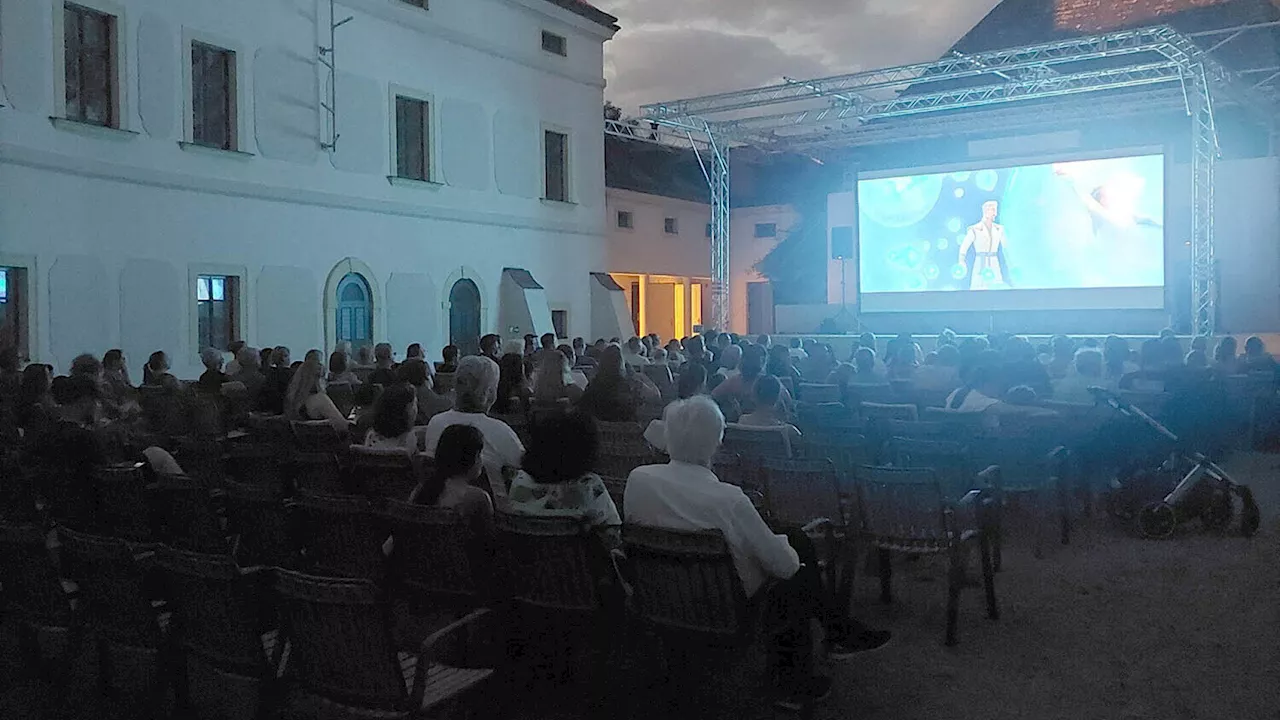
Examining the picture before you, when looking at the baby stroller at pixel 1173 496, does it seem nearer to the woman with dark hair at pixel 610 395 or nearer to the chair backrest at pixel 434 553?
the woman with dark hair at pixel 610 395

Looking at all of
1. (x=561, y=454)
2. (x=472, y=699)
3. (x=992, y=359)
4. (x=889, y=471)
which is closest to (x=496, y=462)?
(x=561, y=454)

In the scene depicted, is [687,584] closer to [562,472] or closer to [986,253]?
[562,472]

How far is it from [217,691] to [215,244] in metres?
10.3

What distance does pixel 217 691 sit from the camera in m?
4.04

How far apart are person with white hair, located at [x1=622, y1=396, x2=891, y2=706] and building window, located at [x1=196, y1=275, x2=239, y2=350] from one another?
437 inches

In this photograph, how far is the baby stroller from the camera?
633 cm

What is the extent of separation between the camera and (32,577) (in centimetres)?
357

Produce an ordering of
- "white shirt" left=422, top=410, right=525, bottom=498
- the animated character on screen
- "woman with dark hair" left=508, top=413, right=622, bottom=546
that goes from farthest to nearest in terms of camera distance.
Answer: the animated character on screen
"white shirt" left=422, top=410, right=525, bottom=498
"woman with dark hair" left=508, top=413, right=622, bottom=546

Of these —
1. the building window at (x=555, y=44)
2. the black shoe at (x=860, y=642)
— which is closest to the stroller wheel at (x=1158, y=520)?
the black shoe at (x=860, y=642)

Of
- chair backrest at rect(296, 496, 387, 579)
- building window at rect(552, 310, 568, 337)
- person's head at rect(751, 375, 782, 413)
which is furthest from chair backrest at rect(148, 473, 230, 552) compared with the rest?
building window at rect(552, 310, 568, 337)

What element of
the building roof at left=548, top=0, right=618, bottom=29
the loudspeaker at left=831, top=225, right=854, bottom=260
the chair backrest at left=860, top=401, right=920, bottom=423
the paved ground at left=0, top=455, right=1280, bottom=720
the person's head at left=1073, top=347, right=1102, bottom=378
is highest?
the building roof at left=548, top=0, right=618, bottom=29

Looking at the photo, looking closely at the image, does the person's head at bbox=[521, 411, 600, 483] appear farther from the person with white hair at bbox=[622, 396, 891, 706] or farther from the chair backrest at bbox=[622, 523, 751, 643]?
the chair backrest at bbox=[622, 523, 751, 643]

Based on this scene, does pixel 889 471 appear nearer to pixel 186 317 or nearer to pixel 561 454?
pixel 561 454

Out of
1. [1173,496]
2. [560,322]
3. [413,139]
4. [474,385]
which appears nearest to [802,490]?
[474,385]
